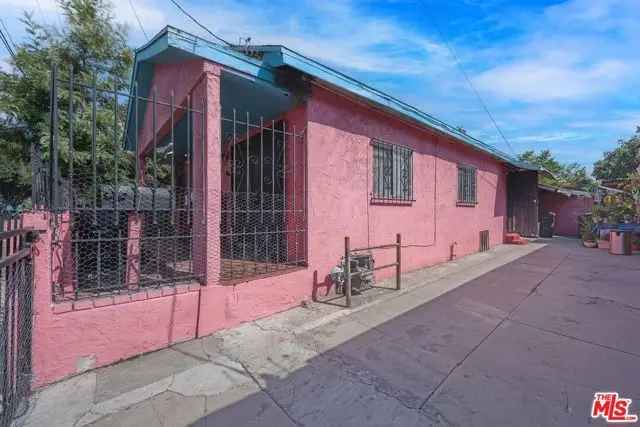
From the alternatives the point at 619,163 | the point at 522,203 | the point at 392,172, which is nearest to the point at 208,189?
the point at 392,172

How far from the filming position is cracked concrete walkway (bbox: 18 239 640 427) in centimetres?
261

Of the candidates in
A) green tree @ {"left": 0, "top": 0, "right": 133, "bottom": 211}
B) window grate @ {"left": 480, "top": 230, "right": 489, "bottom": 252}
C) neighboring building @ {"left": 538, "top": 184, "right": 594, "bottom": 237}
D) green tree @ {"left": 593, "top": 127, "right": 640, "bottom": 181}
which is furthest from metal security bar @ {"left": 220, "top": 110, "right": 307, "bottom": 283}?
green tree @ {"left": 593, "top": 127, "right": 640, "bottom": 181}

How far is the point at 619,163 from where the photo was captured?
2812 centimetres

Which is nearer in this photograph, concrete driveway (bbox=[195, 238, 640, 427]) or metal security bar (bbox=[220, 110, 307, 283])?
concrete driveway (bbox=[195, 238, 640, 427])

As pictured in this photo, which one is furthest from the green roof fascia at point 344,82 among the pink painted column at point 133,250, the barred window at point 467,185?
the pink painted column at point 133,250

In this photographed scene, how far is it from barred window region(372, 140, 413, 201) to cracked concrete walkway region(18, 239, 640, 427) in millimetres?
2224

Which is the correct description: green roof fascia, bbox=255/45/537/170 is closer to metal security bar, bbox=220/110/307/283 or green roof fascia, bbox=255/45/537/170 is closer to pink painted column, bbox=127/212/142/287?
metal security bar, bbox=220/110/307/283

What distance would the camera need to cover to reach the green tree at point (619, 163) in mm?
26719

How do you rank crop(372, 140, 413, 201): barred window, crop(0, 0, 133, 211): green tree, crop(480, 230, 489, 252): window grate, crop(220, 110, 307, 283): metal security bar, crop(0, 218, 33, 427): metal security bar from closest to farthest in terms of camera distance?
crop(0, 218, 33, 427): metal security bar < crop(220, 110, 307, 283): metal security bar < crop(372, 140, 413, 201): barred window < crop(0, 0, 133, 211): green tree < crop(480, 230, 489, 252): window grate

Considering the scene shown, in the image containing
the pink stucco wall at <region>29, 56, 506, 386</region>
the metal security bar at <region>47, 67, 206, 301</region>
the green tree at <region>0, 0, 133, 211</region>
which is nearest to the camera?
the pink stucco wall at <region>29, 56, 506, 386</region>

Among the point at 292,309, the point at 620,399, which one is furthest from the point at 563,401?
the point at 292,309

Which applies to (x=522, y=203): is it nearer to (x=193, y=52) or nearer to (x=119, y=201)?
(x=193, y=52)

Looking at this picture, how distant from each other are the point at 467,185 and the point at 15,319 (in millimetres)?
10630

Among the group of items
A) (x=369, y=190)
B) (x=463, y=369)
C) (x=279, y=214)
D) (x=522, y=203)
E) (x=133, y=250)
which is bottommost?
(x=463, y=369)
